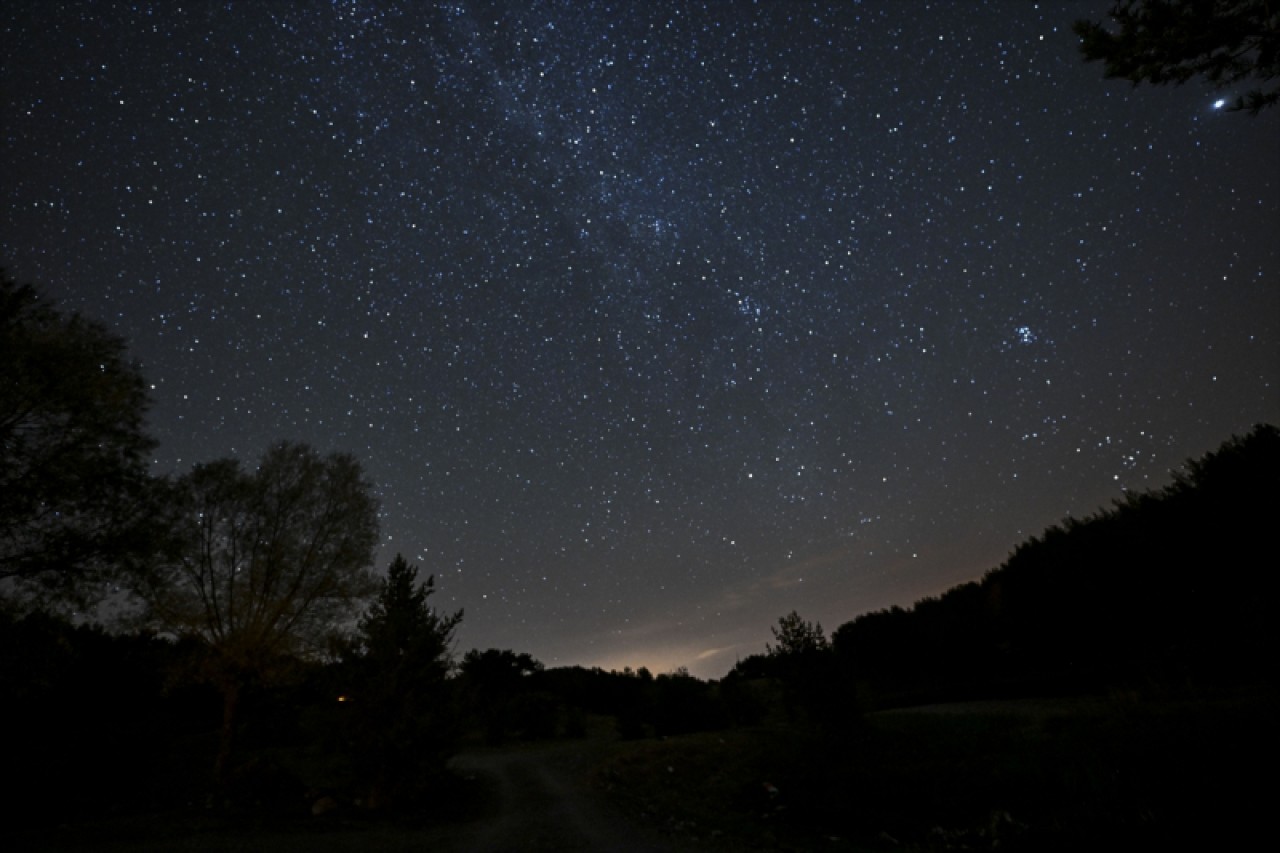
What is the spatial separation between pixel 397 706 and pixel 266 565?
817 centimetres

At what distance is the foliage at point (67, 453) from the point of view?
451 inches

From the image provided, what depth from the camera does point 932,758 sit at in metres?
14.0

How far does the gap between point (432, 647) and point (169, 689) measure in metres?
9.35

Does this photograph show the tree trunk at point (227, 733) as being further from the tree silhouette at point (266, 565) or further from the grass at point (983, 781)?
the grass at point (983, 781)

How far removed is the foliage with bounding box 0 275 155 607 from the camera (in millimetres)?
11453

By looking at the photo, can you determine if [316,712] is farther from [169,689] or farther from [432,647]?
[169,689]

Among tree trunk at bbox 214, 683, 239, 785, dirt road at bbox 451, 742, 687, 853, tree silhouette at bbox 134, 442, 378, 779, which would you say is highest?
tree silhouette at bbox 134, 442, 378, 779

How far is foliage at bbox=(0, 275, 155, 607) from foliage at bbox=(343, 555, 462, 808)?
5242mm

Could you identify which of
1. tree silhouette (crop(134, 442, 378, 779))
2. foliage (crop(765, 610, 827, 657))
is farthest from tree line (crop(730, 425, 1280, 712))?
tree silhouette (crop(134, 442, 378, 779))

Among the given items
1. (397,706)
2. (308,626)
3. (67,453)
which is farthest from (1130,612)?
(67,453)

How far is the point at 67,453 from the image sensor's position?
11938 mm

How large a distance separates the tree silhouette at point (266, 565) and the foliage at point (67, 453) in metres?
4.75

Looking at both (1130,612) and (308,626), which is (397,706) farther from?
(1130,612)

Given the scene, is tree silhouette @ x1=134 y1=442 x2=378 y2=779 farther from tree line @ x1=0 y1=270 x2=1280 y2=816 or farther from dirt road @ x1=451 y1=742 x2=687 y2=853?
dirt road @ x1=451 y1=742 x2=687 y2=853
